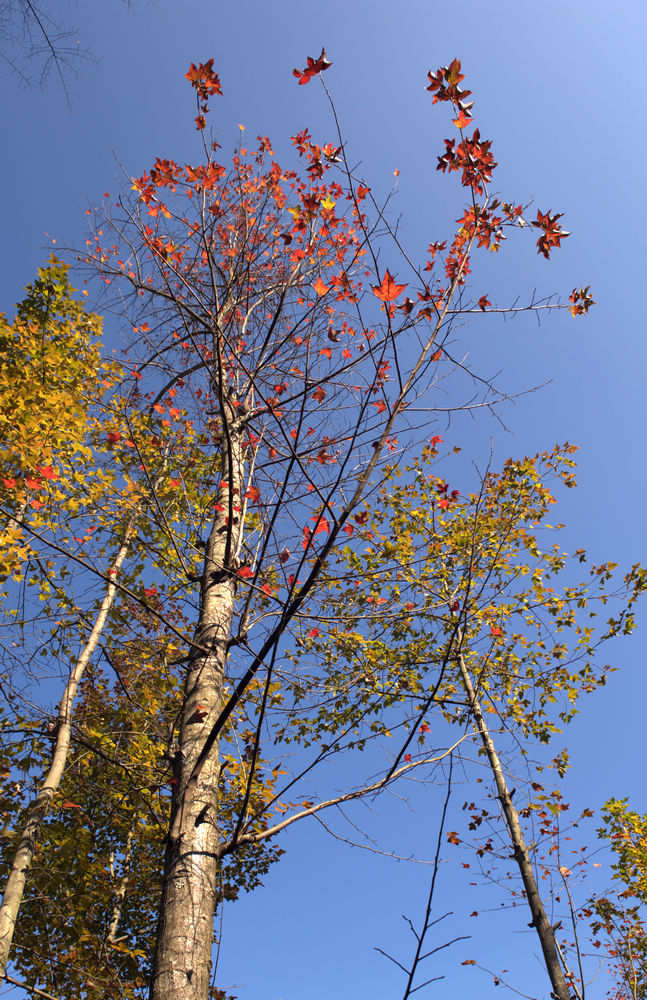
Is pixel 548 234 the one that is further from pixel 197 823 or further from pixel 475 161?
pixel 197 823

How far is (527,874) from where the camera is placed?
518 centimetres

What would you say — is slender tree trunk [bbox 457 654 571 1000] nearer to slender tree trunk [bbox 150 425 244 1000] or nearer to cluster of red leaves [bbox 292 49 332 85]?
slender tree trunk [bbox 150 425 244 1000]

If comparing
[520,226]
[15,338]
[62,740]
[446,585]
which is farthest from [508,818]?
[15,338]

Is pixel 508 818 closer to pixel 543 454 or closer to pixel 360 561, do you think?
pixel 360 561

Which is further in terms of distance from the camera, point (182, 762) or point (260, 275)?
point (260, 275)

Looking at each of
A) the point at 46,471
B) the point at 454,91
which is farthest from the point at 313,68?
the point at 46,471

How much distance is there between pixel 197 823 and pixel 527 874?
444cm

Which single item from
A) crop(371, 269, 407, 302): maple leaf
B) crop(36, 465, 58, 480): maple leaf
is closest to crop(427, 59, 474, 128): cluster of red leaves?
crop(371, 269, 407, 302): maple leaf

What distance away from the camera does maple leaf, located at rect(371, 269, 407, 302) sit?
68.5 inches

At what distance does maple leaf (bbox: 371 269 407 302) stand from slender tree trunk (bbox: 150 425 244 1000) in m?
0.79

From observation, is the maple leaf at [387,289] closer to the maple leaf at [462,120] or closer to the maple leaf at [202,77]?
the maple leaf at [462,120]

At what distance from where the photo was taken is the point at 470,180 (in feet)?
7.04

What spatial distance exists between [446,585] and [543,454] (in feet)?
7.45

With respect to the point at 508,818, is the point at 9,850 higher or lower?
lower
